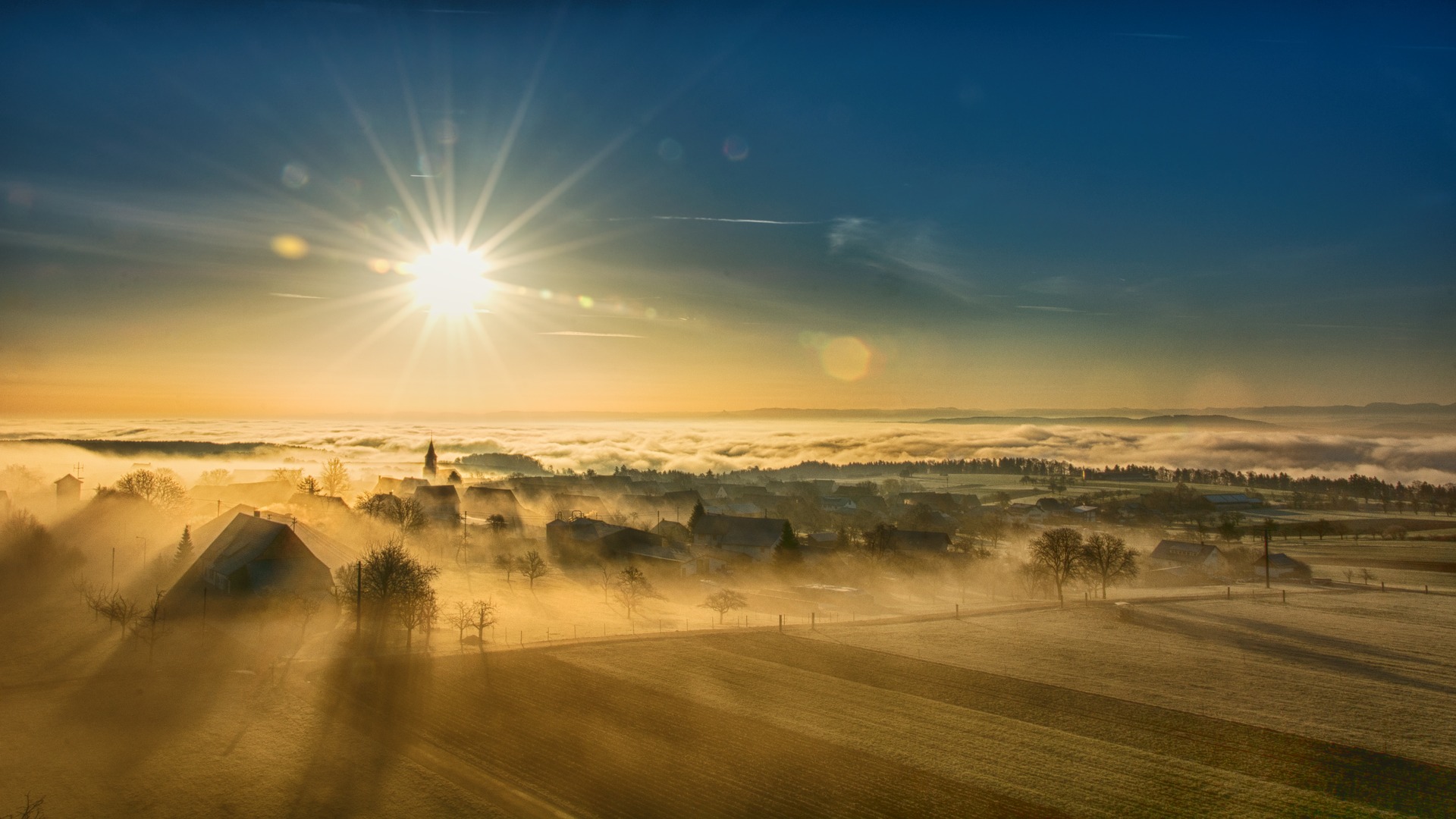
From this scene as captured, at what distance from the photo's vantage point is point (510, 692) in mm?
32906

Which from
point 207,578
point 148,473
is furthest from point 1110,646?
point 148,473

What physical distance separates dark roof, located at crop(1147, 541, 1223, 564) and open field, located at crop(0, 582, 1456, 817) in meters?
43.2

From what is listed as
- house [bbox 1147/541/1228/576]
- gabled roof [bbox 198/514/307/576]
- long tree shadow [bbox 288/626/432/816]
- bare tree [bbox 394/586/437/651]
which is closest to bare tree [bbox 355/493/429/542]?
gabled roof [bbox 198/514/307/576]

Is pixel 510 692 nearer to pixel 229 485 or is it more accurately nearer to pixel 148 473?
pixel 148 473

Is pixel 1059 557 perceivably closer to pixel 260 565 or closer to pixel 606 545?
pixel 606 545

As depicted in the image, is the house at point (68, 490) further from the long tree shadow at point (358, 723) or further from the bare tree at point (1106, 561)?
the bare tree at point (1106, 561)

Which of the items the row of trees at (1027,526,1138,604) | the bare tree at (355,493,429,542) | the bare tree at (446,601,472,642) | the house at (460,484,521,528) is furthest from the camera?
the house at (460,484,521,528)

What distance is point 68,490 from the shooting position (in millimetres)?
86625

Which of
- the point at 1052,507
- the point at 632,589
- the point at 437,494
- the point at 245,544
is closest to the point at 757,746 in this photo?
the point at 632,589

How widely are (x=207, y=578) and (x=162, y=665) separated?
12318mm

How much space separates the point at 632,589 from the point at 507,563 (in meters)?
18.9

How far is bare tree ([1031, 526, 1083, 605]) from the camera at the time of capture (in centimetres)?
6222

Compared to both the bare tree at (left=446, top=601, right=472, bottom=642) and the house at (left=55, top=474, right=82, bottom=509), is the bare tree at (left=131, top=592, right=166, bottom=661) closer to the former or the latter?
the bare tree at (left=446, top=601, right=472, bottom=642)

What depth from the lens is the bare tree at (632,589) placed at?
191 feet
